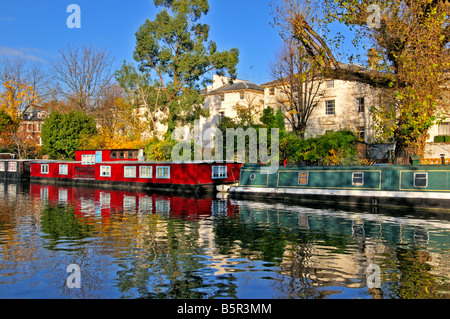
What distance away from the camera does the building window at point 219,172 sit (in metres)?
34.9

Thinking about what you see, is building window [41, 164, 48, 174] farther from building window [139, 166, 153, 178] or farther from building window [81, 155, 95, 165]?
building window [139, 166, 153, 178]

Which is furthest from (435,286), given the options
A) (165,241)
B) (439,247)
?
(165,241)

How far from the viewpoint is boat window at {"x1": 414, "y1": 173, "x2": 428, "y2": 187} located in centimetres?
2180

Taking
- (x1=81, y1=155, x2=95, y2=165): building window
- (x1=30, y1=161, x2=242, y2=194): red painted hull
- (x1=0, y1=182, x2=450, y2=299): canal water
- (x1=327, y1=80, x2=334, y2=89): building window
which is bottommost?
(x1=0, y1=182, x2=450, y2=299): canal water

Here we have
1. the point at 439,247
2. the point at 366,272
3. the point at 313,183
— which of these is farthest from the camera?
the point at 313,183

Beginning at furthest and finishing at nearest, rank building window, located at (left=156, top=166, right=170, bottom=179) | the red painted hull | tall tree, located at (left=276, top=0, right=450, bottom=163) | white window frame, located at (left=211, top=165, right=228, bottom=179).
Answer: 1. building window, located at (left=156, top=166, right=170, bottom=179)
2. white window frame, located at (left=211, top=165, right=228, bottom=179)
3. the red painted hull
4. tall tree, located at (left=276, top=0, right=450, bottom=163)

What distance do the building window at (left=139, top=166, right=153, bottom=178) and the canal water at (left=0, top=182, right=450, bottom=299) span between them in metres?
15.9

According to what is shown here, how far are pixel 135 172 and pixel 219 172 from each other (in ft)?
29.0

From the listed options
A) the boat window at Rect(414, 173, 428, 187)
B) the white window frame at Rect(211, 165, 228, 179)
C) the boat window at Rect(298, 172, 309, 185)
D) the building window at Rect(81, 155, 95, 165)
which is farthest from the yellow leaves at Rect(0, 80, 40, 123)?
the boat window at Rect(414, 173, 428, 187)

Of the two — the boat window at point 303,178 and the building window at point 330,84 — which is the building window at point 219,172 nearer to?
the boat window at point 303,178
